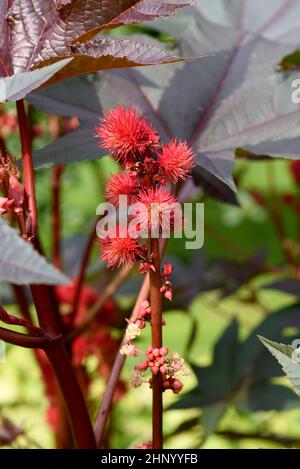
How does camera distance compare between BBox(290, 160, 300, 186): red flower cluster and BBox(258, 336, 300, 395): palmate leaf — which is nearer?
BBox(258, 336, 300, 395): palmate leaf

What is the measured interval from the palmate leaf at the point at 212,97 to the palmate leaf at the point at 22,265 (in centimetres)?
28

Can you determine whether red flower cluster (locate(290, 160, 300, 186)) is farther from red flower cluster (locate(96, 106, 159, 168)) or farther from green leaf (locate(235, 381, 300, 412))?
red flower cluster (locate(96, 106, 159, 168))

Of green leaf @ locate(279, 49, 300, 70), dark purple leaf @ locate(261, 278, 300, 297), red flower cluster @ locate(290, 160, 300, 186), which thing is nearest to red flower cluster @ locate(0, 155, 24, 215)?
green leaf @ locate(279, 49, 300, 70)

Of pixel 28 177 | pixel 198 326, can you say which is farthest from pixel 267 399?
pixel 28 177

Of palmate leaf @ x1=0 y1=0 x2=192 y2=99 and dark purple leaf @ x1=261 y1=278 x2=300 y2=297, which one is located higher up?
palmate leaf @ x1=0 y1=0 x2=192 y2=99

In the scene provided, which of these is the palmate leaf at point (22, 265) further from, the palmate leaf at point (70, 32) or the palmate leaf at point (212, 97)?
the palmate leaf at point (212, 97)

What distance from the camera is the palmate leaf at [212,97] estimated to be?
2.45ft

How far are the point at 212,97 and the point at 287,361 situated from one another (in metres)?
0.40

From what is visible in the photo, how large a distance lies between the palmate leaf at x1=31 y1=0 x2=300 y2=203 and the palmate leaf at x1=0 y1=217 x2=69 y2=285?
28 cm

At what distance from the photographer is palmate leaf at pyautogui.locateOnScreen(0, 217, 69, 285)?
0.39 meters

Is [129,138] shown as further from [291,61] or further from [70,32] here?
[291,61]

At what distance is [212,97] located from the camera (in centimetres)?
82

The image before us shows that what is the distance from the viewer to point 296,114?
749 millimetres

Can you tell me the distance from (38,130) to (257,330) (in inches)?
18.4
